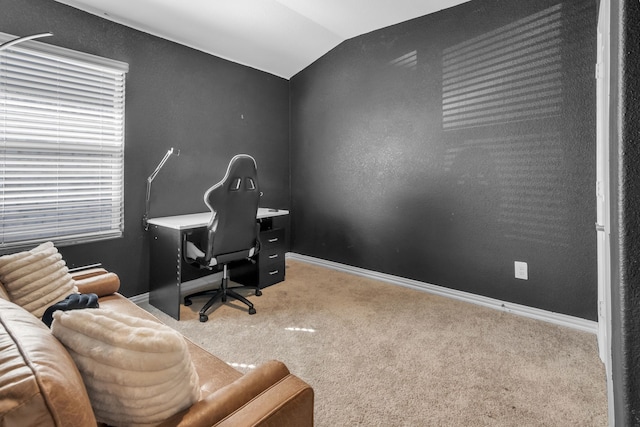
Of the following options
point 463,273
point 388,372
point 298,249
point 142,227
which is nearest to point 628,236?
point 388,372

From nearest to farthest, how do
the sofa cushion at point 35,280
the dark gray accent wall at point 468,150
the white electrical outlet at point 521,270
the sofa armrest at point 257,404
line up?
1. the sofa armrest at point 257,404
2. the sofa cushion at point 35,280
3. the dark gray accent wall at point 468,150
4. the white electrical outlet at point 521,270

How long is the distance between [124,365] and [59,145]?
94.4 inches

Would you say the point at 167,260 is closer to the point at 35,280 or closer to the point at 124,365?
the point at 35,280

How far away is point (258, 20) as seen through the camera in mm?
3070

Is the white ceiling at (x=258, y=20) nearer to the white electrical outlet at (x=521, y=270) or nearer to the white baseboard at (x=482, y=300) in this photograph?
the white electrical outlet at (x=521, y=270)

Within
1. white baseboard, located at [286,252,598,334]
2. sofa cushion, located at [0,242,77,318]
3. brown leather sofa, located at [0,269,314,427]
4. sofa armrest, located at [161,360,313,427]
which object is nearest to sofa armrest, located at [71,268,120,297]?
sofa cushion, located at [0,242,77,318]

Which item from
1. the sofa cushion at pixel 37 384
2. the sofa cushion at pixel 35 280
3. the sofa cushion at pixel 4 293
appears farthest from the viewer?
the sofa cushion at pixel 35 280

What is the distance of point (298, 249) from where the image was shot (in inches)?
172

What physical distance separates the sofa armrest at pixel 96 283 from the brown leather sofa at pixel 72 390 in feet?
3.31

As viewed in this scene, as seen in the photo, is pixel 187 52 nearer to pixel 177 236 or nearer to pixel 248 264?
pixel 177 236

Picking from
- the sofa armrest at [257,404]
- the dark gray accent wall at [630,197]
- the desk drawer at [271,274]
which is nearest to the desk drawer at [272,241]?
the desk drawer at [271,274]

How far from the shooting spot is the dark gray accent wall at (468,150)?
246 cm

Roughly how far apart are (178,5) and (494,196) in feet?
9.56

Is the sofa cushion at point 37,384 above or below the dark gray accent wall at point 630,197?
below
